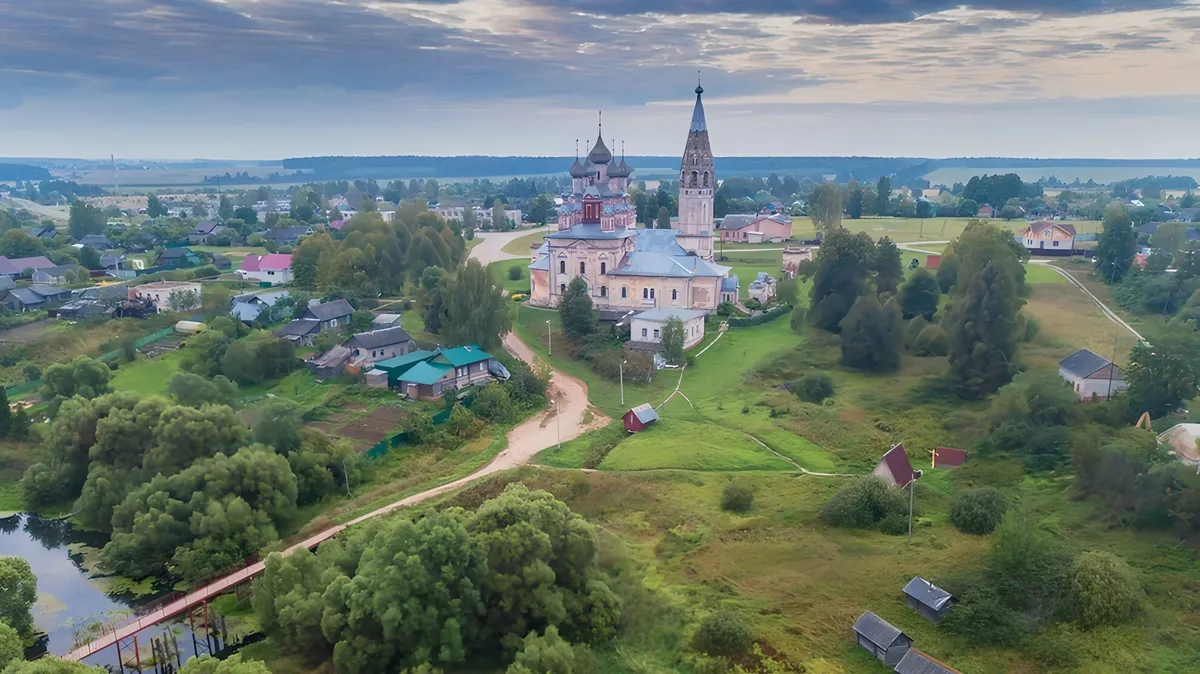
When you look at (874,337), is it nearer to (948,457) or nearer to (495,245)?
(948,457)

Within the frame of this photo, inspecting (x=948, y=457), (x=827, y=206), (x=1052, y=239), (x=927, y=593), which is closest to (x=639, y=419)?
(x=948, y=457)

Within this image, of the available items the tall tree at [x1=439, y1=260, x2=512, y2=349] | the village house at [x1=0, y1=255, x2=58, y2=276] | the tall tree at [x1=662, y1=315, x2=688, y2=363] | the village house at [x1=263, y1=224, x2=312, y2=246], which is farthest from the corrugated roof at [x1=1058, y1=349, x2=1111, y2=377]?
the village house at [x1=0, y1=255, x2=58, y2=276]

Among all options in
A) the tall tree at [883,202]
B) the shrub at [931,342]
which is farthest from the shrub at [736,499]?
the tall tree at [883,202]

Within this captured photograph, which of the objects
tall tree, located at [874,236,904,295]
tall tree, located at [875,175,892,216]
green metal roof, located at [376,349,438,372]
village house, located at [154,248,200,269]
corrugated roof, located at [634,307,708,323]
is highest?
tall tree, located at [875,175,892,216]

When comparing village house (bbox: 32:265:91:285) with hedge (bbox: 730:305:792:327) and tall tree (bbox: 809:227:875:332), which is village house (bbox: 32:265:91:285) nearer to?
hedge (bbox: 730:305:792:327)

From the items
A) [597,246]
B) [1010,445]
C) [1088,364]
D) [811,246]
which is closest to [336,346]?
[597,246]

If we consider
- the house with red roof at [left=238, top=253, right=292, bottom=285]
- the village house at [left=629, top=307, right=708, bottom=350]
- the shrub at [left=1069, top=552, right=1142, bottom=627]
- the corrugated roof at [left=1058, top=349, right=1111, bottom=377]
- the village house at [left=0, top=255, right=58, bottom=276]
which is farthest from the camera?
the house with red roof at [left=238, top=253, right=292, bottom=285]
